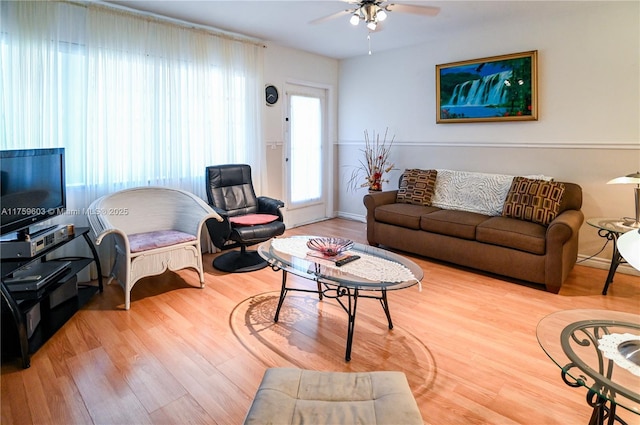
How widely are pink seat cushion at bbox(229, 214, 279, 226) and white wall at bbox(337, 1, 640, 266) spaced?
2.30 meters

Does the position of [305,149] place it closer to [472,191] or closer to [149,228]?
[472,191]

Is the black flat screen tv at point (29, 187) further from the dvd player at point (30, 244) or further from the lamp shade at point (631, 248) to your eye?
the lamp shade at point (631, 248)

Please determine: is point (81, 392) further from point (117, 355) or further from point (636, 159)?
point (636, 159)

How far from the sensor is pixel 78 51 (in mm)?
3189

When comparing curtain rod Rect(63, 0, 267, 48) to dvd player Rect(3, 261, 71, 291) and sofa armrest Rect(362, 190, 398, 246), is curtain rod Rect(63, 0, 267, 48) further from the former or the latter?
sofa armrest Rect(362, 190, 398, 246)

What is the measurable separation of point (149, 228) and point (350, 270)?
2.12 metres

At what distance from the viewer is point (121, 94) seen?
135 inches

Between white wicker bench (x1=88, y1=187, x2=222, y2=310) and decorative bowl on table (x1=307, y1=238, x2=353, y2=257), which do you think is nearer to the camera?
decorative bowl on table (x1=307, y1=238, x2=353, y2=257)

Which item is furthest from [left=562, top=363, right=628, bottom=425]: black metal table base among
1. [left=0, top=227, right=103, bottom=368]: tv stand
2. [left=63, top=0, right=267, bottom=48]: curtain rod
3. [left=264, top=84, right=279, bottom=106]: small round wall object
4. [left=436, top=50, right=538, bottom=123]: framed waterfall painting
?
[left=264, top=84, right=279, bottom=106]: small round wall object

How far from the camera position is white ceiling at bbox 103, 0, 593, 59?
3406mm

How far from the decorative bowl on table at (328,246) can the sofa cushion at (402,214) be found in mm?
1445

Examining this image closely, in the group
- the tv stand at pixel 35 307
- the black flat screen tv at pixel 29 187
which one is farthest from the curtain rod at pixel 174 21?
the tv stand at pixel 35 307

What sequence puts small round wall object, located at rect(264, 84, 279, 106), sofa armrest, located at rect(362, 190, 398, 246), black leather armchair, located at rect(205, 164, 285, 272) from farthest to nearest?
small round wall object, located at rect(264, 84, 279, 106) < sofa armrest, located at rect(362, 190, 398, 246) < black leather armchair, located at rect(205, 164, 285, 272)

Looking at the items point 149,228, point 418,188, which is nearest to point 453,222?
point 418,188
